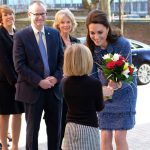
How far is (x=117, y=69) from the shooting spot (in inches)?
177

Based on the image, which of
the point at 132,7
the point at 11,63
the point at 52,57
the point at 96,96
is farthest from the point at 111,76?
the point at 132,7

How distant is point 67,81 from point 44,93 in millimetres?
1220

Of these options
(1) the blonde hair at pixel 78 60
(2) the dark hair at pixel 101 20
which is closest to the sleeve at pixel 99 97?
(1) the blonde hair at pixel 78 60

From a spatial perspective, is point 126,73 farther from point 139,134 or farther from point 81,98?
point 139,134

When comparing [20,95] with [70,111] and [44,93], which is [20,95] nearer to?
[44,93]

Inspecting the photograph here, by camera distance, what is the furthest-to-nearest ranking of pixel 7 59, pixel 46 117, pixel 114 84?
pixel 7 59 < pixel 46 117 < pixel 114 84

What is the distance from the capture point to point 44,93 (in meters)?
5.40

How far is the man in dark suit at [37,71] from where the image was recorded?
207 inches

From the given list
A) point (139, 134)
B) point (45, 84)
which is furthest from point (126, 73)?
point (139, 134)

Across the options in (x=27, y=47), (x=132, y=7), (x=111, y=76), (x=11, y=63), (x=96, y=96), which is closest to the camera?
(x=96, y=96)

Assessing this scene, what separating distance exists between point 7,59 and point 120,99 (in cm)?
179

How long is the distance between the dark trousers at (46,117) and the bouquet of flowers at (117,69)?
1132mm

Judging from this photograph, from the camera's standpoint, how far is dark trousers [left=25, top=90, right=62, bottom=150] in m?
5.36

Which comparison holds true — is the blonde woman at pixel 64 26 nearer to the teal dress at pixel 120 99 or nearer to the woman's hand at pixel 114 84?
the teal dress at pixel 120 99
